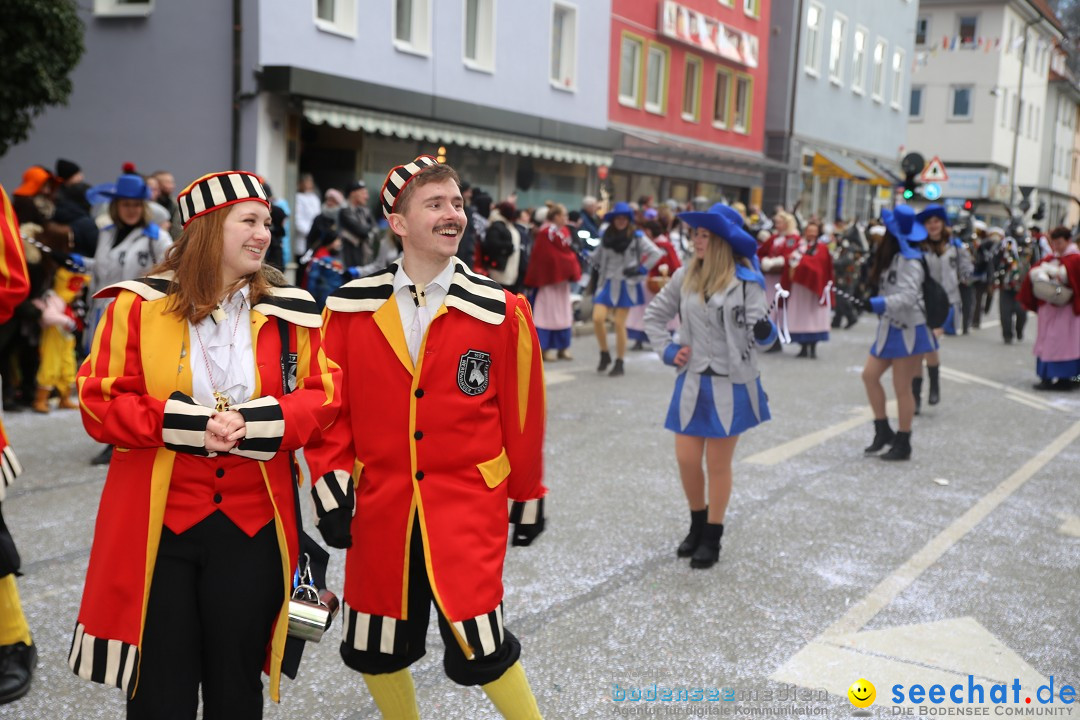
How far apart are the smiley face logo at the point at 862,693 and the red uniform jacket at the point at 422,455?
1645mm

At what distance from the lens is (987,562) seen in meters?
5.57

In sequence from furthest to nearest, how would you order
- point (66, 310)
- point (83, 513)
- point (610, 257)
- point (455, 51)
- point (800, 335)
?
point (455, 51)
point (800, 335)
point (610, 257)
point (66, 310)
point (83, 513)

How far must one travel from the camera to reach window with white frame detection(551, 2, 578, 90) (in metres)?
22.4

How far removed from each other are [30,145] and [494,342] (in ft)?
55.3

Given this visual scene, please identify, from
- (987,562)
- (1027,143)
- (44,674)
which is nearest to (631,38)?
(987,562)

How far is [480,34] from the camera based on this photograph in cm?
1986

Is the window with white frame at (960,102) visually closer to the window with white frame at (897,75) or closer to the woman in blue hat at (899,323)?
the window with white frame at (897,75)

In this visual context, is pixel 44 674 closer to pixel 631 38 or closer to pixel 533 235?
pixel 533 235

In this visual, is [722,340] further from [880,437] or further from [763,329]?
[880,437]

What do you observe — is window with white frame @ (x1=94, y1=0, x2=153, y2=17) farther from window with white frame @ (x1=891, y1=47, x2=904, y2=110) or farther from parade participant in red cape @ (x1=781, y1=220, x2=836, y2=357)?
window with white frame @ (x1=891, y1=47, x2=904, y2=110)

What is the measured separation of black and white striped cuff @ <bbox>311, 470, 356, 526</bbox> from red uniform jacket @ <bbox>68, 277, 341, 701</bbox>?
13 cm

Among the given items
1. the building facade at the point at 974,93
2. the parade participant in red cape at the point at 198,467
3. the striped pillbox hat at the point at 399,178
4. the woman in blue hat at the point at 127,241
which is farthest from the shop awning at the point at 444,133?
the building facade at the point at 974,93

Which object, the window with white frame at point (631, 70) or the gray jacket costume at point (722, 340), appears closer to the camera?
the gray jacket costume at point (722, 340)

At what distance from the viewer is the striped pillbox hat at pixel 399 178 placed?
3057 mm
